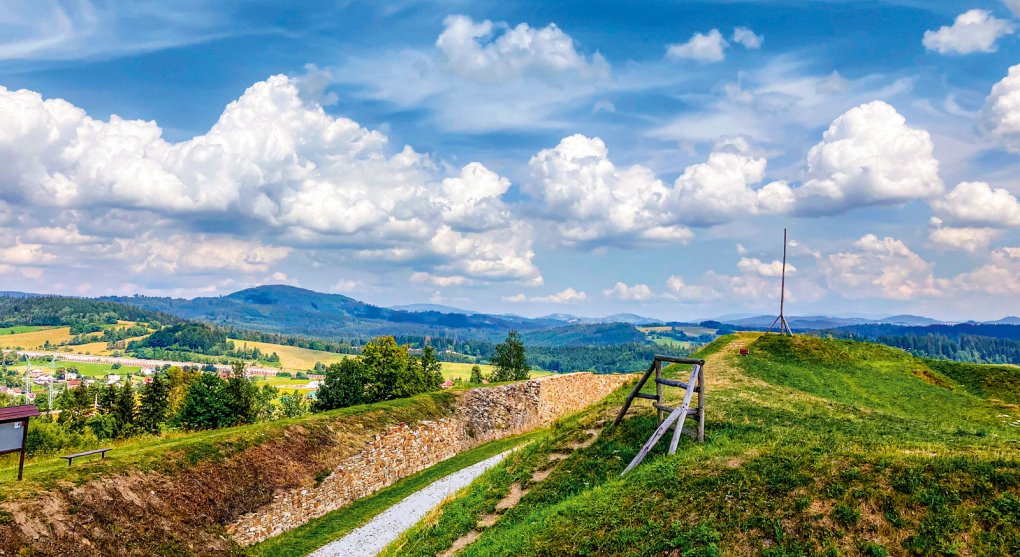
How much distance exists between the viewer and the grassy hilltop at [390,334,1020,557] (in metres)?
10.4

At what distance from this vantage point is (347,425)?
107 feet

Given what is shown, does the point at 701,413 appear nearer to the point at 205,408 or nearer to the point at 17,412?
the point at 17,412

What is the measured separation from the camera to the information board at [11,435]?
63.1ft

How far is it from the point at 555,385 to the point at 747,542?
4482cm

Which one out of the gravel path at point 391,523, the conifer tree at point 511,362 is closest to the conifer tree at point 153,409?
the conifer tree at point 511,362

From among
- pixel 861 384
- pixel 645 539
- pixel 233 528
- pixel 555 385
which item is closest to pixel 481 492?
pixel 645 539

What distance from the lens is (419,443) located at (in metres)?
36.4

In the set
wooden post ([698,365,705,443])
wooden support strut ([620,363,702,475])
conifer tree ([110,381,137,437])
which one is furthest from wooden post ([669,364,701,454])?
conifer tree ([110,381,137,437])

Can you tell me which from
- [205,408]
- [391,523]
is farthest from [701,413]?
[205,408]

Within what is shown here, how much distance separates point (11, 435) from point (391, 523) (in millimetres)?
14762

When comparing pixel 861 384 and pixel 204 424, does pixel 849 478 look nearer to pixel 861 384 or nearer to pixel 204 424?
pixel 861 384

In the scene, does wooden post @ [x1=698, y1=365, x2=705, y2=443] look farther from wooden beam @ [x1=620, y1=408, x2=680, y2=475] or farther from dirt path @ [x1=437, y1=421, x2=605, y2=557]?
dirt path @ [x1=437, y1=421, x2=605, y2=557]

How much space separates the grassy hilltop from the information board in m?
13.9

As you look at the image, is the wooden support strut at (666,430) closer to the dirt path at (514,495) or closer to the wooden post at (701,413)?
the wooden post at (701,413)
